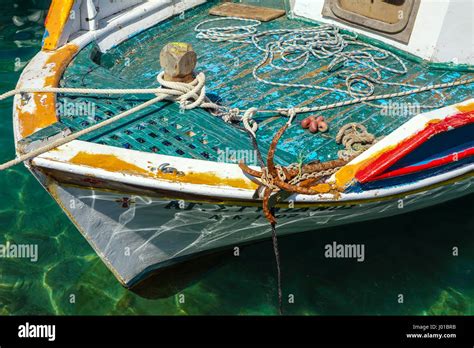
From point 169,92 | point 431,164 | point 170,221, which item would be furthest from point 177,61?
point 431,164

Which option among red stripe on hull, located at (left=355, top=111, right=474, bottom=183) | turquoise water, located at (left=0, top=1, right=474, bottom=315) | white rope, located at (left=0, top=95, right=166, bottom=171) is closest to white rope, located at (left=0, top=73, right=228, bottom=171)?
Answer: white rope, located at (left=0, top=95, right=166, bottom=171)

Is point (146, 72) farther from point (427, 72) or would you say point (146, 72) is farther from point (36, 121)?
point (427, 72)

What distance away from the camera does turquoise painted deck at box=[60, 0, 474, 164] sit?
4.16 metres

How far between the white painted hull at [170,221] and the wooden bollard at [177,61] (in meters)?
1.08

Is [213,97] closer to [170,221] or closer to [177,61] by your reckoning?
[177,61]

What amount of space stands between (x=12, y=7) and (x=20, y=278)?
276 inches

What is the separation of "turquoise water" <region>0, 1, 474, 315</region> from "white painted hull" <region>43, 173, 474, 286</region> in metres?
0.50

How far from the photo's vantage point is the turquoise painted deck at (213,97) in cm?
416

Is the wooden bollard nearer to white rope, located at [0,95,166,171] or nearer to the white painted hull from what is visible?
white rope, located at [0,95,166,171]

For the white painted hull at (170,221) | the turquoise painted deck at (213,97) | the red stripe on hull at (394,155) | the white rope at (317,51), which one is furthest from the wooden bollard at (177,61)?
the red stripe on hull at (394,155)

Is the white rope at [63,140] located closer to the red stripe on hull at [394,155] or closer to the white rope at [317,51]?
the white rope at [317,51]

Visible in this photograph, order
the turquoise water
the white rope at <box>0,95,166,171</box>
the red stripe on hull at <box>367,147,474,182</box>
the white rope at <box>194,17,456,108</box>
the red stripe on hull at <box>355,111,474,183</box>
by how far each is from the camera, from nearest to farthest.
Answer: the white rope at <box>0,95,166,171</box>, the red stripe on hull at <box>355,111,474,183</box>, the red stripe on hull at <box>367,147,474,182</box>, the turquoise water, the white rope at <box>194,17,456,108</box>

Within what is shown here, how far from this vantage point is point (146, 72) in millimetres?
5496

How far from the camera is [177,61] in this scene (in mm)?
4188
